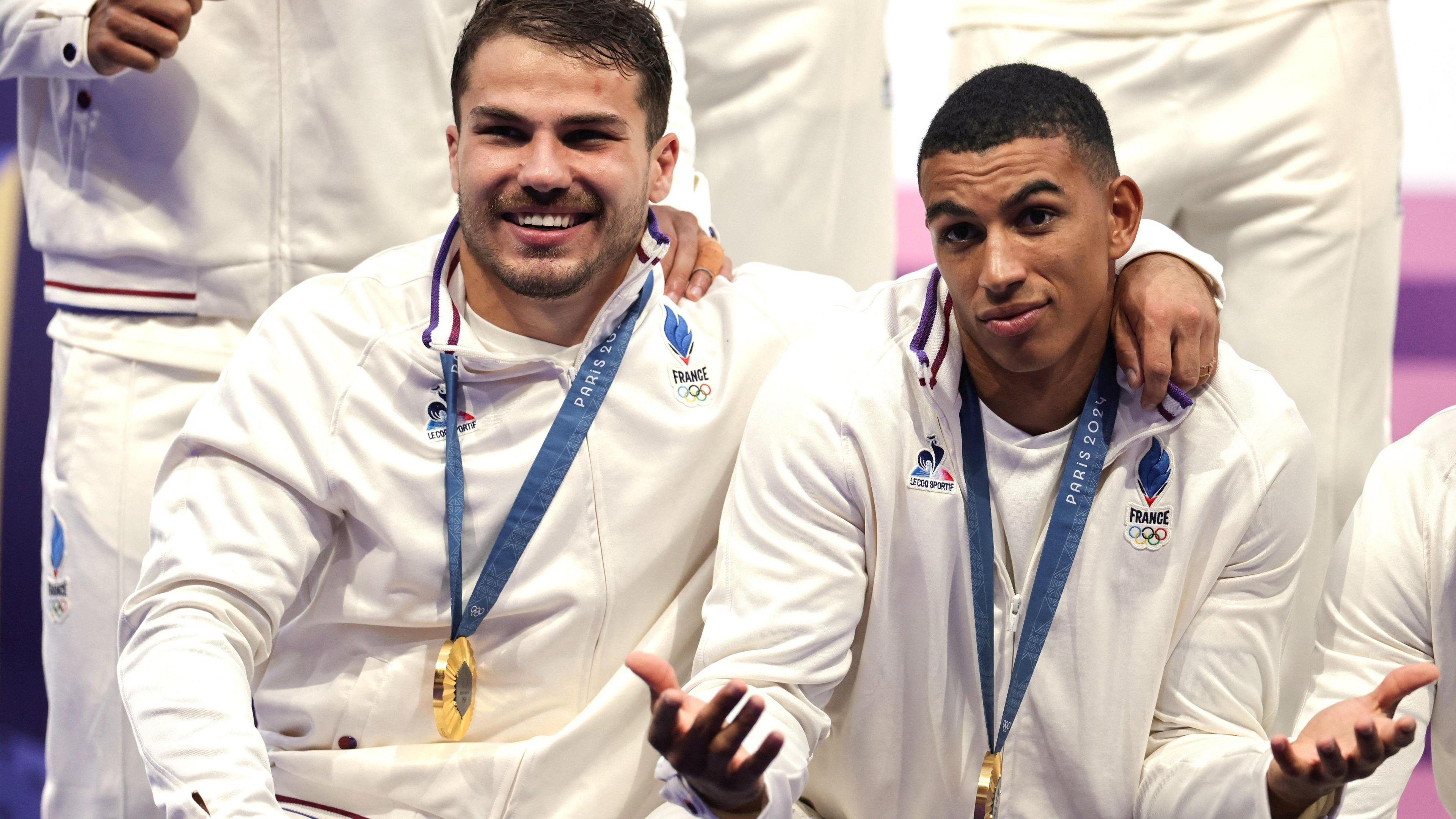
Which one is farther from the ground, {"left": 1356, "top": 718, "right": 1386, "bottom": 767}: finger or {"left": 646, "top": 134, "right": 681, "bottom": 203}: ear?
{"left": 646, "top": 134, "right": 681, "bottom": 203}: ear

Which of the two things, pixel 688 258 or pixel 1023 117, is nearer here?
pixel 1023 117

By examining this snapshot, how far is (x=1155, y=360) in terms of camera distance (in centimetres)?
233

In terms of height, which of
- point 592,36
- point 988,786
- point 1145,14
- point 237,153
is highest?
point 1145,14

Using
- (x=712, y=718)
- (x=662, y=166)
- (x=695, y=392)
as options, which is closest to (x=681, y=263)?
(x=662, y=166)

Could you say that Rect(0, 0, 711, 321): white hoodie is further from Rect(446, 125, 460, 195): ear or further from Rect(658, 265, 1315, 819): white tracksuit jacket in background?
Rect(658, 265, 1315, 819): white tracksuit jacket in background

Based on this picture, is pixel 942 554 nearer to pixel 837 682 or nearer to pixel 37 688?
pixel 837 682

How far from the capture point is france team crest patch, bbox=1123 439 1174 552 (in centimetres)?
238

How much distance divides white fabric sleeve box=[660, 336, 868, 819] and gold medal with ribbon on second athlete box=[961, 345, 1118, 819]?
7.3 inches

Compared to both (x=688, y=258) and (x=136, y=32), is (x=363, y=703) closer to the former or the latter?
(x=688, y=258)

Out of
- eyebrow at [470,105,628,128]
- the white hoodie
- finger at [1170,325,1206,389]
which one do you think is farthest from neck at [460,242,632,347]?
finger at [1170,325,1206,389]

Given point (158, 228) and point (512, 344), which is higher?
point (158, 228)

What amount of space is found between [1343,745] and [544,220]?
1.49 m

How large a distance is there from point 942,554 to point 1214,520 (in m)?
0.44

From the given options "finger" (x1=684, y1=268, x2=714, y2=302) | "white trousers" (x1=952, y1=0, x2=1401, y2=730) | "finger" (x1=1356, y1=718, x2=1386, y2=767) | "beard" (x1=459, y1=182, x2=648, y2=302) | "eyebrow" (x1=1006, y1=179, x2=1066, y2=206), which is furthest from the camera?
"white trousers" (x1=952, y1=0, x2=1401, y2=730)
